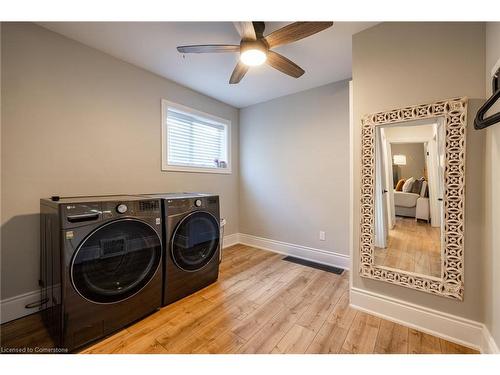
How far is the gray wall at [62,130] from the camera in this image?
157cm

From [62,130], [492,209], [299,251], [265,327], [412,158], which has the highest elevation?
[62,130]

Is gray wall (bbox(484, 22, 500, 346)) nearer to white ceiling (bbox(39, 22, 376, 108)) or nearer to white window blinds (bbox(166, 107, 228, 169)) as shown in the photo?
white ceiling (bbox(39, 22, 376, 108))

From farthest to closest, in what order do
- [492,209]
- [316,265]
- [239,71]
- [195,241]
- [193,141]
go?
[193,141] < [316,265] < [195,241] < [239,71] < [492,209]

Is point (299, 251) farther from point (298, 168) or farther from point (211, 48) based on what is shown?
point (211, 48)

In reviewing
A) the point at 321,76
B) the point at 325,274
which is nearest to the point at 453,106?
the point at 321,76

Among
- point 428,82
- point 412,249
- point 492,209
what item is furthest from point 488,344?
point 428,82

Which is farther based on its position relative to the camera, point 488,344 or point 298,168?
point 298,168

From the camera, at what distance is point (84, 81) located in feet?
6.29

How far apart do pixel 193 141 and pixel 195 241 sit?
1590 millimetres

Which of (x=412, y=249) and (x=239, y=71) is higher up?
(x=239, y=71)

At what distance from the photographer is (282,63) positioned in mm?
1744

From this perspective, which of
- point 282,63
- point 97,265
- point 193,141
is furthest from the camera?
point 193,141
